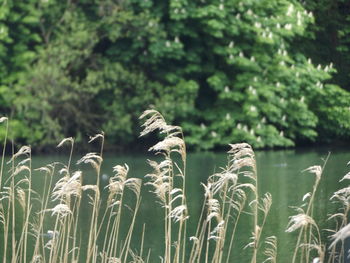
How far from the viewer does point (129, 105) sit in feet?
84.3

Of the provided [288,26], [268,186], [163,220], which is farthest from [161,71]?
[163,220]

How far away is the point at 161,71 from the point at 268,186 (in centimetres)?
1075

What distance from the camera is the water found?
37.3 feet

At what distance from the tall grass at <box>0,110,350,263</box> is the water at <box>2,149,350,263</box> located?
11 centimetres

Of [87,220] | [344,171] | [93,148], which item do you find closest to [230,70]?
[93,148]

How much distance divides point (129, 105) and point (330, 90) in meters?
5.16

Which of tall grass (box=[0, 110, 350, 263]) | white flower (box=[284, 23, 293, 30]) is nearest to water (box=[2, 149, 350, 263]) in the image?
tall grass (box=[0, 110, 350, 263])

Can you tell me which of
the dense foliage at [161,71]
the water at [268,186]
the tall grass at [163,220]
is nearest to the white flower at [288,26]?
the dense foliage at [161,71]

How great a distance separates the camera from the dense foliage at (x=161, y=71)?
82.5 feet

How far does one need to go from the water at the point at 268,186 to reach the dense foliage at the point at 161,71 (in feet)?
4.65

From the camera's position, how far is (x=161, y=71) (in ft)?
88.2

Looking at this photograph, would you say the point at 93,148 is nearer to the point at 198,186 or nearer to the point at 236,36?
the point at 236,36

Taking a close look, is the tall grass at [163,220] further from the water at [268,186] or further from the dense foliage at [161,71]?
the dense foliage at [161,71]

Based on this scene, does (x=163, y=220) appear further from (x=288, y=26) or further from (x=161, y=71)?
(x=161, y=71)
